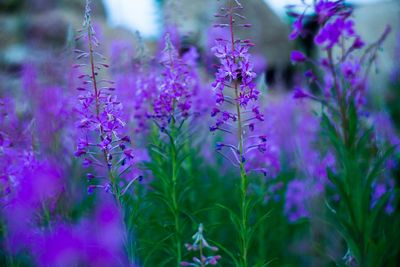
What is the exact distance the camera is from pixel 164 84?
347cm

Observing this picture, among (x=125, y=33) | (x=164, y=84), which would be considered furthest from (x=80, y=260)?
(x=125, y=33)

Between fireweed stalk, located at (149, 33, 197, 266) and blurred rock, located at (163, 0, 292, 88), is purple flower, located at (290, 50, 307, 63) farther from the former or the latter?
blurred rock, located at (163, 0, 292, 88)

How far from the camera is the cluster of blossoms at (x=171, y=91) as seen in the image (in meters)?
3.46

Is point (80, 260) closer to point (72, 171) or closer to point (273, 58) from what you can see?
point (72, 171)

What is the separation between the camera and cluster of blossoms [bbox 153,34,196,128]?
346 cm

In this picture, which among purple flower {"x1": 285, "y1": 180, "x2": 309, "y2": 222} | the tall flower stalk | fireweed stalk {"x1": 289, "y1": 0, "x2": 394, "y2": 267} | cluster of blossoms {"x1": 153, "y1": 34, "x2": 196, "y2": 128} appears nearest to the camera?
fireweed stalk {"x1": 289, "y1": 0, "x2": 394, "y2": 267}

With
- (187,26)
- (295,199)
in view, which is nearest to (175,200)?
(295,199)

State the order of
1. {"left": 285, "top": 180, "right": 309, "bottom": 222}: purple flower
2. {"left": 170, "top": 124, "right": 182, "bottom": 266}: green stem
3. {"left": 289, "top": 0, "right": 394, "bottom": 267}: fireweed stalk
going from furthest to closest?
{"left": 285, "top": 180, "right": 309, "bottom": 222}: purple flower
{"left": 170, "top": 124, "right": 182, "bottom": 266}: green stem
{"left": 289, "top": 0, "right": 394, "bottom": 267}: fireweed stalk

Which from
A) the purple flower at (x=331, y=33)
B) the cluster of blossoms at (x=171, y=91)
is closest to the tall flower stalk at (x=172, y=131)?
the cluster of blossoms at (x=171, y=91)

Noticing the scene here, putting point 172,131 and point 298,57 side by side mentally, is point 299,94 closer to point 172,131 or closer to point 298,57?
point 298,57

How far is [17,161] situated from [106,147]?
1.36 metres

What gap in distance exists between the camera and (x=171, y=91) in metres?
3.45

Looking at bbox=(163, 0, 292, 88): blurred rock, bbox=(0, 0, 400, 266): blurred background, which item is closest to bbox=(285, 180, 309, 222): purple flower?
bbox=(0, 0, 400, 266): blurred background

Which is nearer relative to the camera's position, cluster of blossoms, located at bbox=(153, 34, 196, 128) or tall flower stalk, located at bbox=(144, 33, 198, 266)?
tall flower stalk, located at bbox=(144, 33, 198, 266)
